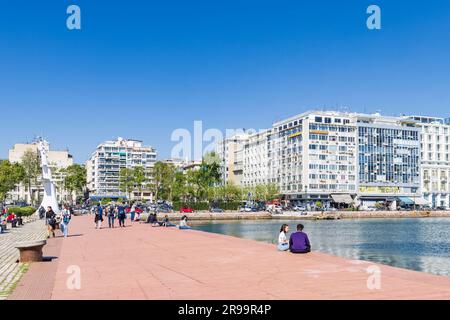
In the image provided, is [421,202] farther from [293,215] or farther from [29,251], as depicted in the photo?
[29,251]

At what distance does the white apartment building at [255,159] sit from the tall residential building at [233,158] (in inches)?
73.7

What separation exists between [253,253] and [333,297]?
9.52 m

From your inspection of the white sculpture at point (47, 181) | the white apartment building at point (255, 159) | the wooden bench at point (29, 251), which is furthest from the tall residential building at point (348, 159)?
the wooden bench at point (29, 251)

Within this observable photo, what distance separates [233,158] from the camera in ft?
536

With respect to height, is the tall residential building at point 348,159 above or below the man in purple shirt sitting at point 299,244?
above

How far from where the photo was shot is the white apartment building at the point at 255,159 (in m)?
140

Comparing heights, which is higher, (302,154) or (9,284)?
(302,154)

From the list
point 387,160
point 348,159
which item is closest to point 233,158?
point 348,159

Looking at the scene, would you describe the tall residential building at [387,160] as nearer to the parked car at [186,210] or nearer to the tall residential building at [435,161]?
the tall residential building at [435,161]

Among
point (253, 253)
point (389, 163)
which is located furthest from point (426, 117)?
point (253, 253)

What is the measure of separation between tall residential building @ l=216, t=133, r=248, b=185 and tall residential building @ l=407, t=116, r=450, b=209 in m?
53.1
